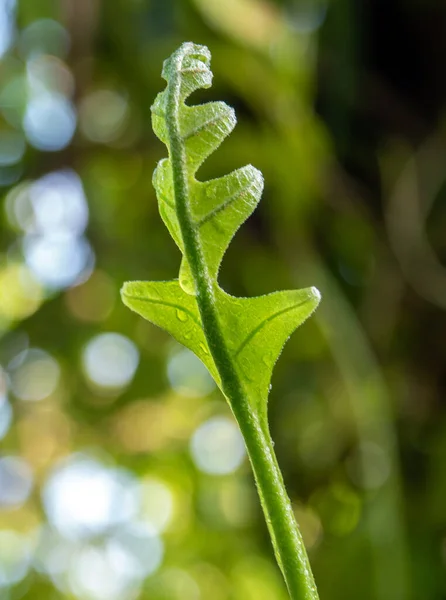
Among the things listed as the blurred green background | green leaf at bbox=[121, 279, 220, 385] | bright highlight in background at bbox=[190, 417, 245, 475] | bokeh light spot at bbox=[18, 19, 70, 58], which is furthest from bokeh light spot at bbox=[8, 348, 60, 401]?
green leaf at bbox=[121, 279, 220, 385]

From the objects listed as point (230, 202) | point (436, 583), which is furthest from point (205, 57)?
point (436, 583)

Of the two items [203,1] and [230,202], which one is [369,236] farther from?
[230,202]

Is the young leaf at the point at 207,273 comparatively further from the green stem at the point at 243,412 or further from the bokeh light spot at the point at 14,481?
the bokeh light spot at the point at 14,481

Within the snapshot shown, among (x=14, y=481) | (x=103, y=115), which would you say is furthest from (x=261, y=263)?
(x=14, y=481)

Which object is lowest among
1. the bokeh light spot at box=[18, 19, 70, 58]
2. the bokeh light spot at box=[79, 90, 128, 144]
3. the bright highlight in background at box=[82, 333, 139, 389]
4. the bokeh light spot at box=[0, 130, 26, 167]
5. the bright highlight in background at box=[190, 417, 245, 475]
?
the bright highlight in background at box=[190, 417, 245, 475]

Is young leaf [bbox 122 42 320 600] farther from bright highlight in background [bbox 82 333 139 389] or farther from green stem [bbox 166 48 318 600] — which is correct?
bright highlight in background [bbox 82 333 139 389]

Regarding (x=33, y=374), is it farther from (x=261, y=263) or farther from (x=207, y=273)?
(x=207, y=273)
